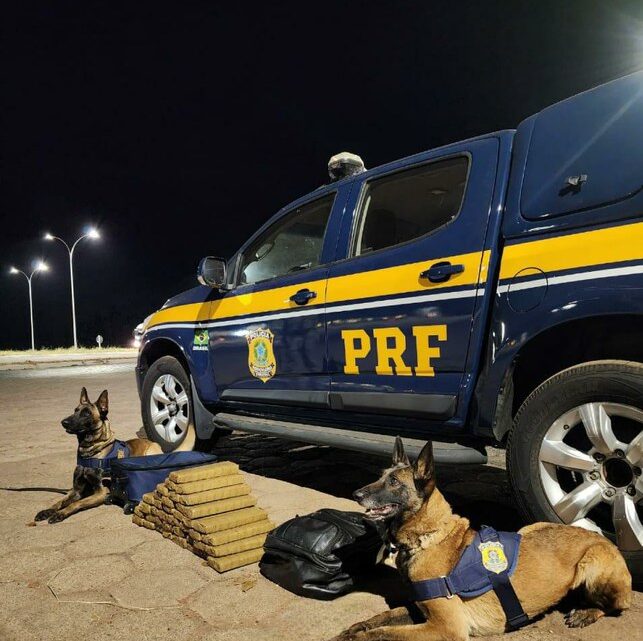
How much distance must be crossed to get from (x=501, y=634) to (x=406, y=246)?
6.13ft

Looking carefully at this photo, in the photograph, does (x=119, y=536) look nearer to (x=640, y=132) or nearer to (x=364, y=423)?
(x=364, y=423)

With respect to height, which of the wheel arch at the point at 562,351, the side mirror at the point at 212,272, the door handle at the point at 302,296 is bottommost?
the wheel arch at the point at 562,351

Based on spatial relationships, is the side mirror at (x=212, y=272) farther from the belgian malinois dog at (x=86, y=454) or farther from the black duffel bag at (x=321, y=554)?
the black duffel bag at (x=321, y=554)

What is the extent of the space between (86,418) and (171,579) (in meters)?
1.63

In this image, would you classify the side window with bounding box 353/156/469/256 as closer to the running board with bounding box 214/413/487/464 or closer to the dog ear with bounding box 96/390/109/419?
the running board with bounding box 214/413/487/464

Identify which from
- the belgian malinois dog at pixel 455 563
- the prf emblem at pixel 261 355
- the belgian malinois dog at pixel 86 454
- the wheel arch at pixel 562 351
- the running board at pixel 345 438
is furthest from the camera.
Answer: the prf emblem at pixel 261 355

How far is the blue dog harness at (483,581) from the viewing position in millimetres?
1858

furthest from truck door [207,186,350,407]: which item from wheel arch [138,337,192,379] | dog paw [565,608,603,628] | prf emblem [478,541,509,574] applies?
dog paw [565,608,603,628]

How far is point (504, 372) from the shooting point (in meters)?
2.48

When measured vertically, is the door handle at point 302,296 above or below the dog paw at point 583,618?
above

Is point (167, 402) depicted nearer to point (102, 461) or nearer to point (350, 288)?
point (102, 461)

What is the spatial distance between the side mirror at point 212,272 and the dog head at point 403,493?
2498mm

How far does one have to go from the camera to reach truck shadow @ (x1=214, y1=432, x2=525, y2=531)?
10.5ft

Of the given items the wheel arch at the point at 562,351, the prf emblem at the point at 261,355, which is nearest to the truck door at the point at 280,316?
the prf emblem at the point at 261,355
